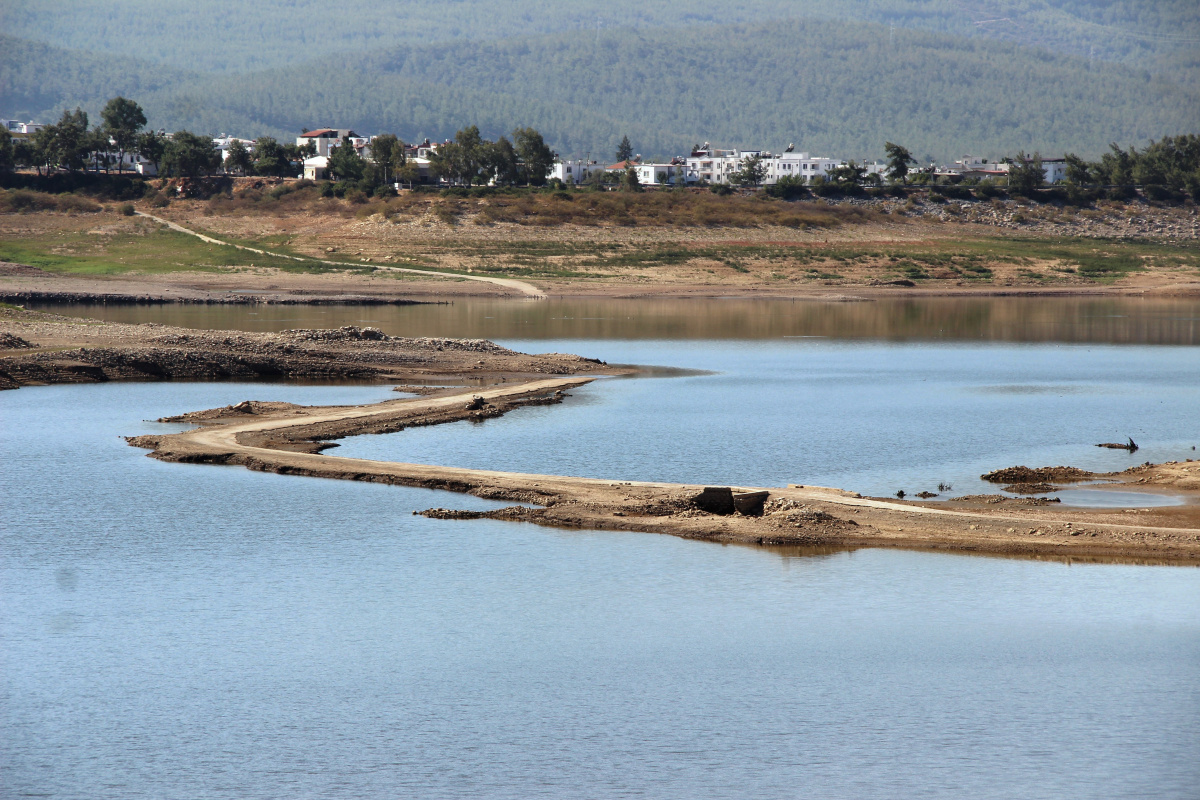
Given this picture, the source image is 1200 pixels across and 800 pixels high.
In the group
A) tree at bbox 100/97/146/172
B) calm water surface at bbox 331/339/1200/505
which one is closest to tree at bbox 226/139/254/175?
tree at bbox 100/97/146/172

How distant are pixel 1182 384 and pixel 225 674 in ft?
183

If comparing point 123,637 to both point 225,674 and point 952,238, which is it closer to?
point 225,674

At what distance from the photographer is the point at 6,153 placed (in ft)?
518

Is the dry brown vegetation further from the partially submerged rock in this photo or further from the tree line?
the partially submerged rock

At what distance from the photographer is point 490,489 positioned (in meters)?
36.5

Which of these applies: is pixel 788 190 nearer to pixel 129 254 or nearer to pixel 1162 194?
pixel 1162 194

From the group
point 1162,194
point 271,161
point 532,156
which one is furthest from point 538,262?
point 1162,194

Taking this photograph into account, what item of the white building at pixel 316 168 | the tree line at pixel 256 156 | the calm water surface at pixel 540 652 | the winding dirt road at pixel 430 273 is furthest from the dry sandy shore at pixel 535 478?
the white building at pixel 316 168

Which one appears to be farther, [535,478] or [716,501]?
[535,478]

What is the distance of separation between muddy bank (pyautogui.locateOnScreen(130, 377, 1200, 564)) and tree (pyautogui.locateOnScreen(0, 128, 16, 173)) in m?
134

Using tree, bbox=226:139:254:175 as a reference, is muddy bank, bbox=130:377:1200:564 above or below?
below

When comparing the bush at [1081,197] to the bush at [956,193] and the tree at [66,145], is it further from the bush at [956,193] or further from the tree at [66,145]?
the tree at [66,145]

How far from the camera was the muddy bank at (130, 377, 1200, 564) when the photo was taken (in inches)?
1213

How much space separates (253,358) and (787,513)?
37.4 metres
